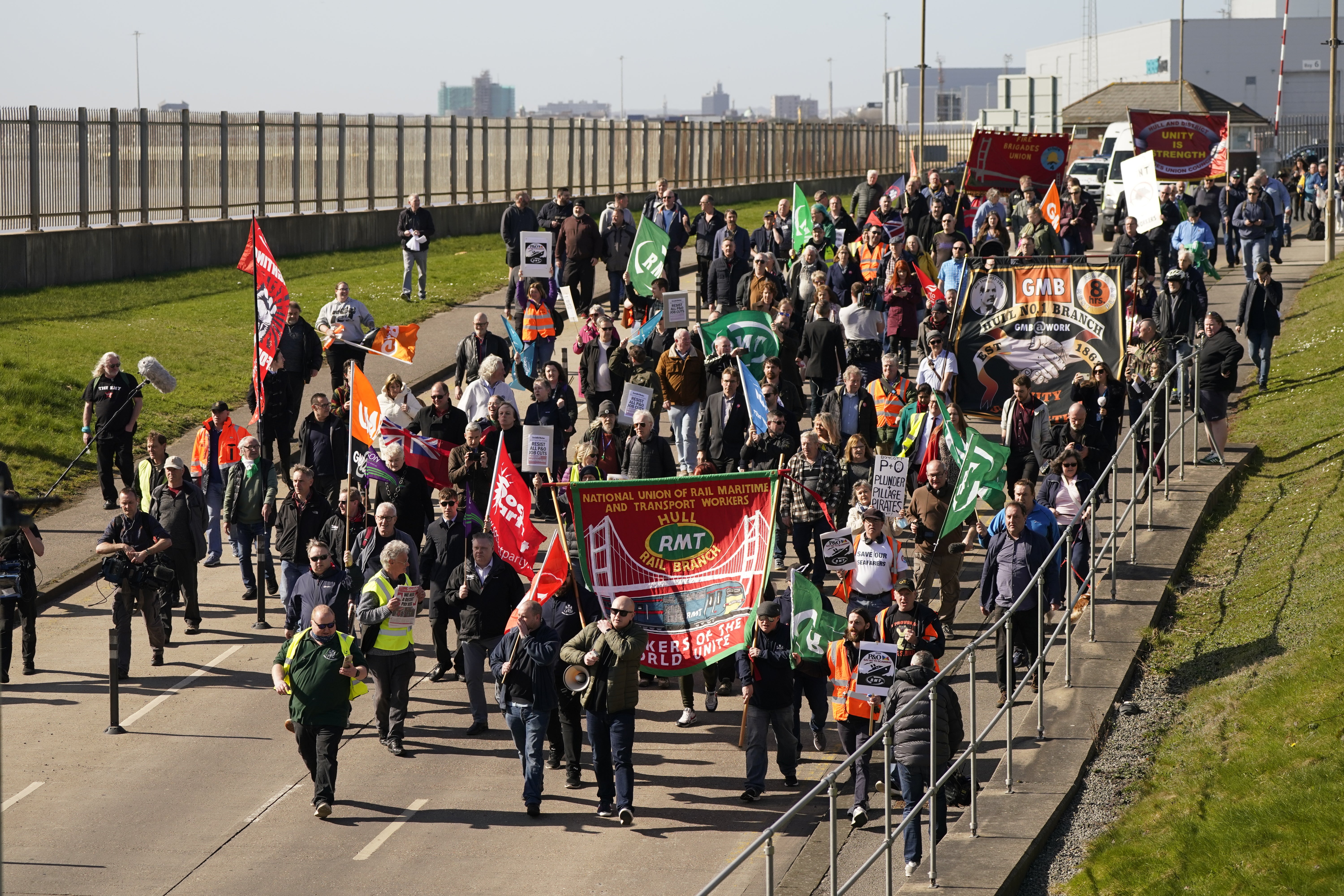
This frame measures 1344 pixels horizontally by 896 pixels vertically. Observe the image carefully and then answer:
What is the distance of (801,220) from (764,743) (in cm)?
1495

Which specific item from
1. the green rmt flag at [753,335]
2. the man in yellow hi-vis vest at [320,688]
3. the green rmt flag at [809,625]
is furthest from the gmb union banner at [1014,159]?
the man in yellow hi-vis vest at [320,688]

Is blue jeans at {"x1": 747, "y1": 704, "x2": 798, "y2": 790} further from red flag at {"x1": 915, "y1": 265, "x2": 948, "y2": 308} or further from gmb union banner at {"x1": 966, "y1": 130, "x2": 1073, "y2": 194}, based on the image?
gmb union banner at {"x1": 966, "y1": 130, "x2": 1073, "y2": 194}

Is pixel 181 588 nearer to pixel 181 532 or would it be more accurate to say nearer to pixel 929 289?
pixel 181 532

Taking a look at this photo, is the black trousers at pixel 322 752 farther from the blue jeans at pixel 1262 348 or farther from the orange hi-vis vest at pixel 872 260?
the blue jeans at pixel 1262 348

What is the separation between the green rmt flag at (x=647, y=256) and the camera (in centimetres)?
2355

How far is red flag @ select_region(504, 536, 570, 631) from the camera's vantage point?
12555mm

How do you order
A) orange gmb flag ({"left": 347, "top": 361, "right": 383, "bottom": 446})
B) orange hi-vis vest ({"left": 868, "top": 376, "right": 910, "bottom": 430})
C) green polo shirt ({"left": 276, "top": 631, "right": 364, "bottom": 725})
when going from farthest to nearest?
orange hi-vis vest ({"left": 868, "top": 376, "right": 910, "bottom": 430}) < orange gmb flag ({"left": 347, "top": 361, "right": 383, "bottom": 446}) < green polo shirt ({"left": 276, "top": 631, "right": 364, "bottom": 725})

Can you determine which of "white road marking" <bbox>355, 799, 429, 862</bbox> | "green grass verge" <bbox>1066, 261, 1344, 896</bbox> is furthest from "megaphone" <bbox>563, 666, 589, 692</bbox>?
"green grass verge" <bbox>1066, 261, 1344, 896</bbox>

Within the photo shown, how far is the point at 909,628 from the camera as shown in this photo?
11562 mm

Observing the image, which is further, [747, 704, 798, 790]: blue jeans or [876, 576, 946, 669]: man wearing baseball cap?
[747, 704, 798, 790]: blue jeans

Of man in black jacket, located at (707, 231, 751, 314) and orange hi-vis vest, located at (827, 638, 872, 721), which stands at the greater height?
man in black jacket, located at (707, 231, 751, 314)

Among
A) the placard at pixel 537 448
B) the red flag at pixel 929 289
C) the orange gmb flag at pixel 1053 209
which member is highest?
the orange gmb flag at pixel 1053 209

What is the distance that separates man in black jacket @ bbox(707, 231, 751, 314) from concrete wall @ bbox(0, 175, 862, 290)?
1283 centimetres

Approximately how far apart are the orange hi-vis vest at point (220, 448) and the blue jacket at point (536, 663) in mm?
5861
